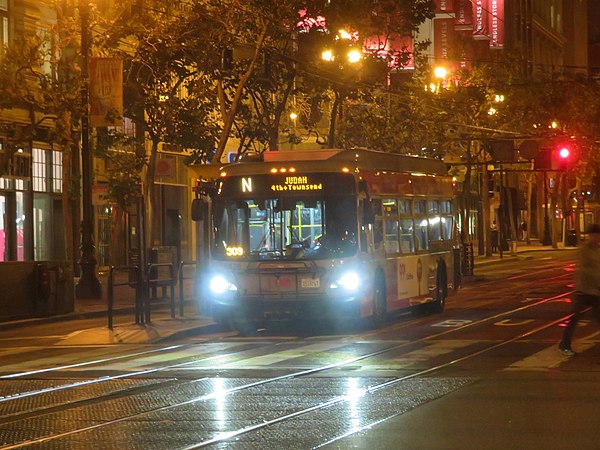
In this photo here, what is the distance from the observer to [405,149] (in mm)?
51156

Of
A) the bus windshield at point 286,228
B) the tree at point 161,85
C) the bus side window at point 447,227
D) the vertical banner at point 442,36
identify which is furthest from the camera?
the vertical banner at point 442,36

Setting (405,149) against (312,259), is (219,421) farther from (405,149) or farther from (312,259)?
(405,149)

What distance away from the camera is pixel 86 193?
1212 inches

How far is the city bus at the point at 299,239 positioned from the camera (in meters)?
20.9

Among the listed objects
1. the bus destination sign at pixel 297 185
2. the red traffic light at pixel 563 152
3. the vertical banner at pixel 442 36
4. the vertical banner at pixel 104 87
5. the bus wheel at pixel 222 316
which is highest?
the vertical banner at pixel 442 36

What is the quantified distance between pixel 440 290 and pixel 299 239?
229 inches

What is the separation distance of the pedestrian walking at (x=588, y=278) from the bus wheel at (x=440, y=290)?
926cm

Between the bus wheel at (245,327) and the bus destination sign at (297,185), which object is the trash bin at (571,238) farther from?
the bus destination sign at (297,185)

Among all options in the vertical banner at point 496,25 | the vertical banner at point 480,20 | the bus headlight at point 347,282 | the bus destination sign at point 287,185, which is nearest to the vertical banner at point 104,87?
the bus destination sign at point 287,185

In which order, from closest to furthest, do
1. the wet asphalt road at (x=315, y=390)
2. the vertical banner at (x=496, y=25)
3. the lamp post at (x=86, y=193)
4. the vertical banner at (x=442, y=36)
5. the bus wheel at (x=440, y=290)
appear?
1. the wet asphalt road at (x=315, y=390)
2. the bus wheel at (x=440, y=290)
3. the lamp post at (x=86, y=193)
4. the vertical banner at (x=442, y=36)
5. the vertical banner at (x=496, y=25)

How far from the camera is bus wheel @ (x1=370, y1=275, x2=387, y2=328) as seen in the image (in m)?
21.9

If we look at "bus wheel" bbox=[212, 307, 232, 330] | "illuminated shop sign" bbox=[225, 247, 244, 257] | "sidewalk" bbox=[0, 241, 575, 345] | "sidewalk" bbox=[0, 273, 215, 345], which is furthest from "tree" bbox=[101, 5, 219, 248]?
"illuminated shop sign" bbox=[225, 247, 244, 257]

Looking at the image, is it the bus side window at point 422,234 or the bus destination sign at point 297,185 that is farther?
the bus side window at point 422,234

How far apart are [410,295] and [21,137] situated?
12347mm
